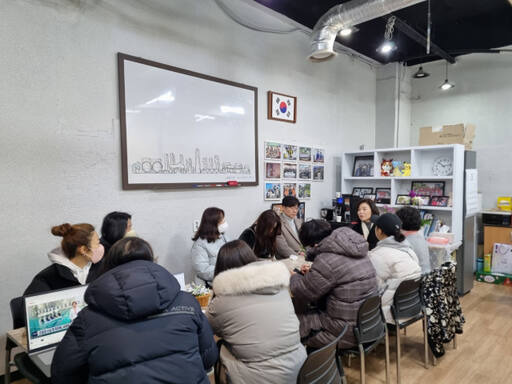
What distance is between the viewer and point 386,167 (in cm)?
496

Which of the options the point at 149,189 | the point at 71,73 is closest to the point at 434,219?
the point at 149,189

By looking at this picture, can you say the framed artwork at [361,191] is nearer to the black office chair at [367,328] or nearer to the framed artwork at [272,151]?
the framed artwork at [272,151]

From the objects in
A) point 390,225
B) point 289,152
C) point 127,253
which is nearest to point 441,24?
point 289,152

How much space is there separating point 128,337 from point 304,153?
12.8 feet

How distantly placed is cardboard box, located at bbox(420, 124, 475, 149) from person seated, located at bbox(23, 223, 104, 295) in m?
4.79

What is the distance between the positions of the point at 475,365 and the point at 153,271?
2.93 meters

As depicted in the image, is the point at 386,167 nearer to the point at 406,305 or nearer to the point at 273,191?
the point at 273,191

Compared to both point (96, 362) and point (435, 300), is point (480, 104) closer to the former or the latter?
point (435, 300)

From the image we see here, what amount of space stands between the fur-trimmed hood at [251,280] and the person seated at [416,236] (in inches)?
70.7

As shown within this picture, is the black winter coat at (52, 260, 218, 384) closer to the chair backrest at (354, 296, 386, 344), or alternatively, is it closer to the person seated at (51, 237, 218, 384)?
the person seated at (51, 237, 218, 384)

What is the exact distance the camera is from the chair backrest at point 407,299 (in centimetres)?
246

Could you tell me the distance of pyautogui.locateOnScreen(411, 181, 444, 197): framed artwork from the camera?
460 centimetres

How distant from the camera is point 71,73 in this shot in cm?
262

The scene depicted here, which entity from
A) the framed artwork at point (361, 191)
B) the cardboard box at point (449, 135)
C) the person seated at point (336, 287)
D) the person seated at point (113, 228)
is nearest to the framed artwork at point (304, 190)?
the framed artwork at point (361, 191)
